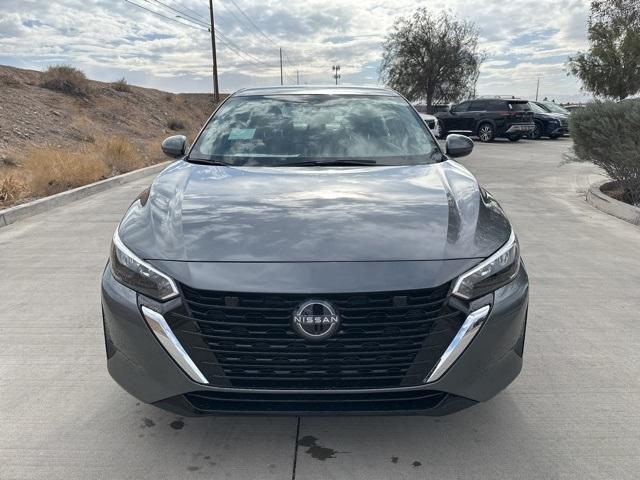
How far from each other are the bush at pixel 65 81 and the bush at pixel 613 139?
2414 centimetres

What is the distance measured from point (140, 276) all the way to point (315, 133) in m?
1.86

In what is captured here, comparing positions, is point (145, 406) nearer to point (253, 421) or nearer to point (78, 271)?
point (253, 421)

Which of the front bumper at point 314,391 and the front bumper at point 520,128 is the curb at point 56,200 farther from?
the front bumper at point 520,128

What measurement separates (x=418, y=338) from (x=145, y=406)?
155 centimetres

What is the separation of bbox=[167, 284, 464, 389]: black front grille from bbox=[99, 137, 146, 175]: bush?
34.6 feet

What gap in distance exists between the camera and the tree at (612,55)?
20.4m

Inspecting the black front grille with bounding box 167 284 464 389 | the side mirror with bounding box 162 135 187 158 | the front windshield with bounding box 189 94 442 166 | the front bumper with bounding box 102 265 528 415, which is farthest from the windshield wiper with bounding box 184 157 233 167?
the black front grille with bounding box 167 284 464 389

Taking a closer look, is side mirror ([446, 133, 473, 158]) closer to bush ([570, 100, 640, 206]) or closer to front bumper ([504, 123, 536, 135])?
bush ([570, 100, 640, 206])

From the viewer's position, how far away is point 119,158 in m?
12.5

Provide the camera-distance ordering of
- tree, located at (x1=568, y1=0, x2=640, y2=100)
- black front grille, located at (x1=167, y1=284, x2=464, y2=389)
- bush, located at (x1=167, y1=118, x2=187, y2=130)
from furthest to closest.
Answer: bush, located at (x1=167, y1=118, x2=187, y2=130) < tree, located at (x1=568, y1=0, x2=640, y2=100) < black front grille, located at (x1=167, y1=284, x2=464, y2=389)

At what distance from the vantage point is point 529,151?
17281 millimetres

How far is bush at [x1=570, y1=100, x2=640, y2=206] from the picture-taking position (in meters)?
7.35

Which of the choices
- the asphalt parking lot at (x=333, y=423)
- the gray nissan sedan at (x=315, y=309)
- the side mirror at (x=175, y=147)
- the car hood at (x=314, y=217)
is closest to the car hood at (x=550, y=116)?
the asphalt parking lot at (x=333, y=423)

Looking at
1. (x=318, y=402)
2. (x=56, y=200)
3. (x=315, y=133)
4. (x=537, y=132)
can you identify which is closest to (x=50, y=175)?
(x=56, y=200)
